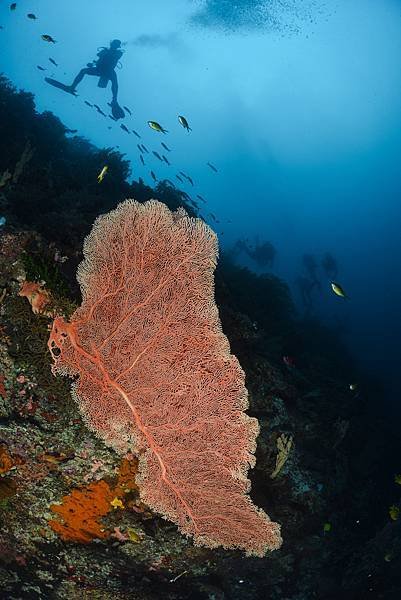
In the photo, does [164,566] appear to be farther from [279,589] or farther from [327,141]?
[327,141]

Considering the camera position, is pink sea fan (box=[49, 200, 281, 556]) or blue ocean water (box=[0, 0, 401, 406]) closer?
pink sea fan (box=[49, 200, 281, 556])

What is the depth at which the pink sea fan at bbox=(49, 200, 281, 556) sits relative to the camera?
→ 3482 millimetres

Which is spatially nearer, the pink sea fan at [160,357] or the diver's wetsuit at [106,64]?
the pink sea fan at [160,357]

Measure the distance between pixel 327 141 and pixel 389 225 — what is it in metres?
35.7

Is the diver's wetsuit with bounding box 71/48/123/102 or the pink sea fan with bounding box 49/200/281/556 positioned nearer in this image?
the pink sea fan with bounding box 49/200/281/556

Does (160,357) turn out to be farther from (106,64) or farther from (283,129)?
(283,129)

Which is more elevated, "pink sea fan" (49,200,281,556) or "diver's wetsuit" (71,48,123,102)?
"diver's wetsuit" (71,48,123,102)

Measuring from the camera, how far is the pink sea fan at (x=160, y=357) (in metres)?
3.48

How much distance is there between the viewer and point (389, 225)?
82875 millimetres

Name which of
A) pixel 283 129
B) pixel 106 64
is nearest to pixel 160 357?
pixel 106 64

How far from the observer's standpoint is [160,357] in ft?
11.8

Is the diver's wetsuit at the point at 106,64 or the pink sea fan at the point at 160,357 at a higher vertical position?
the diver's wetsuit at the point at 106,64

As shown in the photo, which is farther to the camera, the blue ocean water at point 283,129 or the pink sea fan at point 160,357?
the blue ocean water at point 283,129

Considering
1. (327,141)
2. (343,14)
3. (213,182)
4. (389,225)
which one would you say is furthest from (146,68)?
(389,225)
